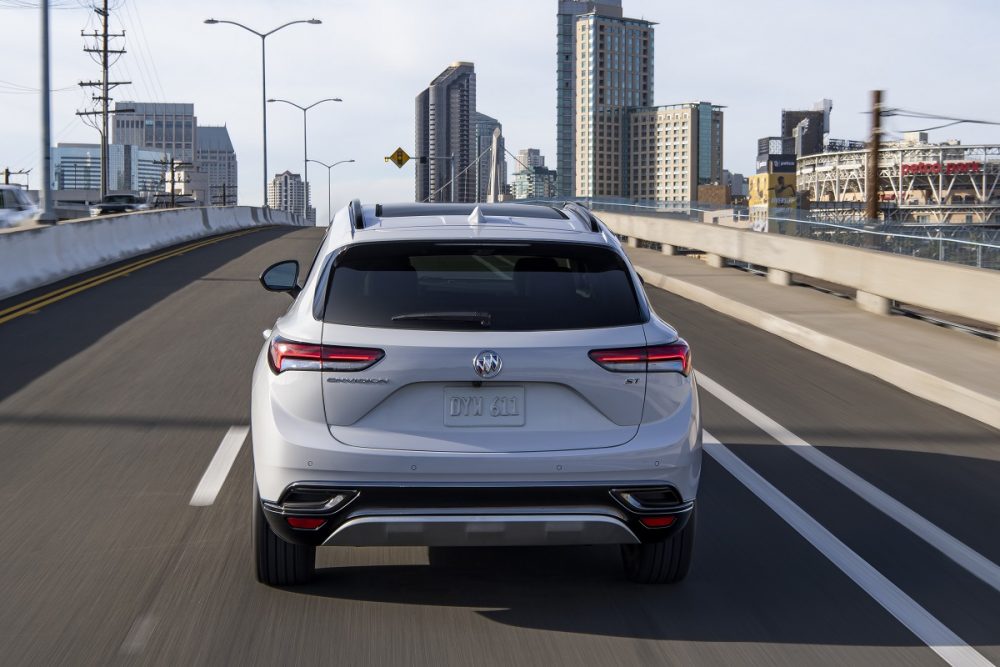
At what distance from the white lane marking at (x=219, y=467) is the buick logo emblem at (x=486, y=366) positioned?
260cm

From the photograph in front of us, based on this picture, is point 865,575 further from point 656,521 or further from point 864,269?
point 864,269

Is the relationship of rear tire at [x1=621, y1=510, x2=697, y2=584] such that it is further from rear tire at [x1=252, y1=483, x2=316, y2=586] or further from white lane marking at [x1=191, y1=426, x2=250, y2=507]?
white lane marking at [x1=191, y1=426, x2=250, y2=507]

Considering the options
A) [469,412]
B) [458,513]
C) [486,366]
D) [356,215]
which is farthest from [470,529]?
[356,215]

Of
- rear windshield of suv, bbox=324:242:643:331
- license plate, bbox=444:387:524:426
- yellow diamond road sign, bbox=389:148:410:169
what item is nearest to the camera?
license plate, bbox=444:387:524:426

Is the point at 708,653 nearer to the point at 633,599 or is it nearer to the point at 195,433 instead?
the point at 633,599

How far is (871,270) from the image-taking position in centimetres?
1505

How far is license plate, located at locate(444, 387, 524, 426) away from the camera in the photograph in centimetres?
452

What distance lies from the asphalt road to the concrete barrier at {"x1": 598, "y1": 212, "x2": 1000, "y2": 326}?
126 inches

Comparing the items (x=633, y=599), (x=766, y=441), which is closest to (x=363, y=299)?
(x=633, y=599)

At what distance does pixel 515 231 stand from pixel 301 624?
5.91ft

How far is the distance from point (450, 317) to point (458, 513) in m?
0.75

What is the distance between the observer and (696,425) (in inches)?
190

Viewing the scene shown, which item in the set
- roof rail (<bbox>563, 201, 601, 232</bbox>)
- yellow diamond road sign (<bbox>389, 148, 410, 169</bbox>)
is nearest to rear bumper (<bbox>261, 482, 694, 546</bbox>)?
roof rail (<bbox>563, 201, 601, 232</bbox>)

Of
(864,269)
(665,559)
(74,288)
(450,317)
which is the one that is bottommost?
(665,559)
